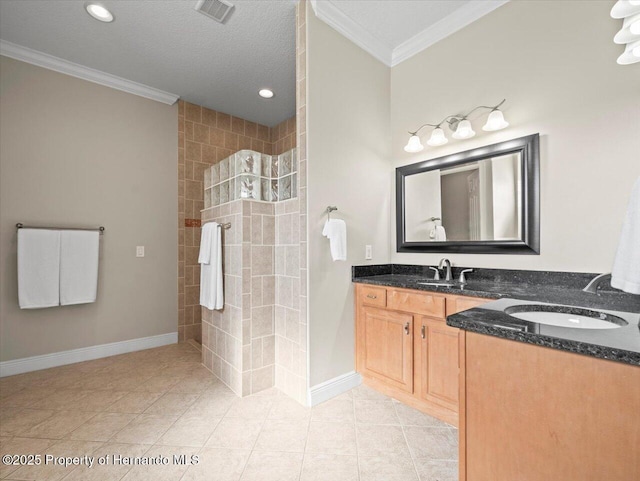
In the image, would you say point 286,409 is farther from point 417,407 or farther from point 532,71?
point 532,71

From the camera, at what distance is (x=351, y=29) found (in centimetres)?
235

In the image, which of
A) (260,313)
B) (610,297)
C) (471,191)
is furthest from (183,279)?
(610,297)

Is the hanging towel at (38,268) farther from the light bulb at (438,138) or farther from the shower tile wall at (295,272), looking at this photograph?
the light bulb at (438,138)

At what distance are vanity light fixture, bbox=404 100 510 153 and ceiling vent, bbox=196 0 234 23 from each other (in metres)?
1.73

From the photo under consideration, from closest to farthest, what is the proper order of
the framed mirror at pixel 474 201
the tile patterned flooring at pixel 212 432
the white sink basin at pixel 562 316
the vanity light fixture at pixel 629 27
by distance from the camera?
the white sink basin at pixel 562 316 < the vanity light fixture at pixel 629 27 < the tile patterned flooring at pixel 212 432 < the framed mirror at pixel 474 201

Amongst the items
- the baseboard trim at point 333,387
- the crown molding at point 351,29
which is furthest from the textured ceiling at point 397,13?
the baseboard trim at point 333,387

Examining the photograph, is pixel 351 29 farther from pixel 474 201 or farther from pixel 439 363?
pixel 439 363

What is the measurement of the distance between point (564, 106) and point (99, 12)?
334cm

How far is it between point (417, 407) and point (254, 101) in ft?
11.7

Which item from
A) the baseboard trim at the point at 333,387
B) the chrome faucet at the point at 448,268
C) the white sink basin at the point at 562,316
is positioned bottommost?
the baseboard trim at the point at 333,387

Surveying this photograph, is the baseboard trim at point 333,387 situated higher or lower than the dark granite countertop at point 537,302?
lower

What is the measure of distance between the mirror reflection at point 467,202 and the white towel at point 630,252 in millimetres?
1236

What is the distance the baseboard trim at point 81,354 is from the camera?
255 centimetres

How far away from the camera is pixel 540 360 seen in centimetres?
83
